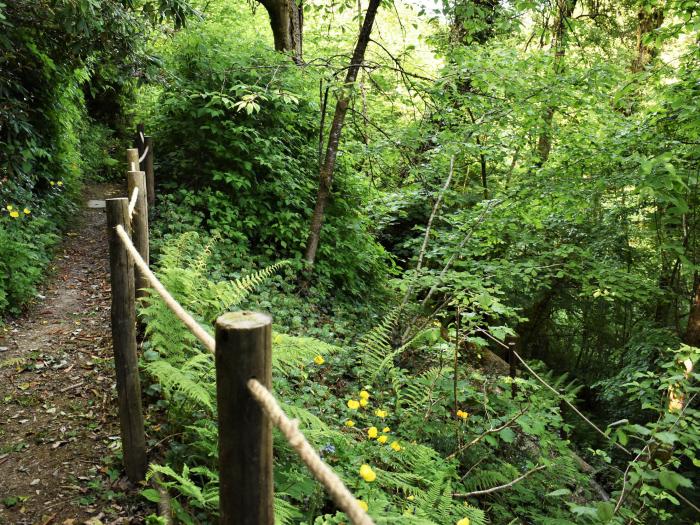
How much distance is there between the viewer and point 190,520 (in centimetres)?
253

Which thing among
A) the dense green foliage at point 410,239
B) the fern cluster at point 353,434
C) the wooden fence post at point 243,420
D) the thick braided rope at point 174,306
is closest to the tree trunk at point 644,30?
the dense green foliage at point 410,239

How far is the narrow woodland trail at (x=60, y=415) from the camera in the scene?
9.46 ft

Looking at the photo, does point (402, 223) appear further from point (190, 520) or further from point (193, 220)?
point (190, 520)

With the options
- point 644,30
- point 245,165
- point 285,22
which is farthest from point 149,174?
point 644,30

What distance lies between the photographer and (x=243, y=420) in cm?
133

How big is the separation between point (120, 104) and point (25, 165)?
928cm

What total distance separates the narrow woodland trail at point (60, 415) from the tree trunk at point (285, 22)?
6963mm

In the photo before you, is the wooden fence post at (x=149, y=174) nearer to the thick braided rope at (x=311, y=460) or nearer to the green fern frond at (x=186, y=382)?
the green fern frond at (x=186, y=382)

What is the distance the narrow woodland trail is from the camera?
9.46 feet

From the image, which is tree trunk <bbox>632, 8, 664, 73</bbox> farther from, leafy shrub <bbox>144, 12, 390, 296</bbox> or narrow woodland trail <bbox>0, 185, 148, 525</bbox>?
narrow woodland trail <bbox>0, 185, 148, 525</bbox>

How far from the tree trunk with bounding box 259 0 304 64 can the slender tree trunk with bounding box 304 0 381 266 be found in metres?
4.09

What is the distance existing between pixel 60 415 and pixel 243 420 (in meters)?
3.25

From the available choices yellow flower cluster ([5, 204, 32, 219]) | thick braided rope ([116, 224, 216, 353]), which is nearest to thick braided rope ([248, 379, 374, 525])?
thick braided rope ([116, 224, 216, 353])

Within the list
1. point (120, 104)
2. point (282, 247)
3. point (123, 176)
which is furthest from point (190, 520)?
point (120, 104)
